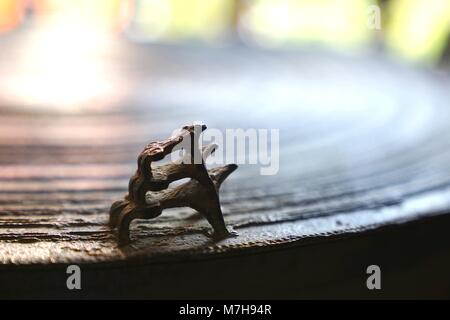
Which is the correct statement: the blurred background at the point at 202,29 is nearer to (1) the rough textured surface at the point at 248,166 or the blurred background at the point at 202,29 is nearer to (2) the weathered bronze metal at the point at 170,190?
(1) the rough textured surface at the point at 248,166

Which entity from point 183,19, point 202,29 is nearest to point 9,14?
point 183,19

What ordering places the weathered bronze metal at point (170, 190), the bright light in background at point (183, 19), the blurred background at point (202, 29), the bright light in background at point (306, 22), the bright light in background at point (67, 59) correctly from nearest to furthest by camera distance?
1. the weathered bronze metal at point (170, 190)
2. the bright light in background at point (67, 59)
3. the blurred background at point (202, 29)
4. the bright light in background at point (306, 22)
5. the bright light in background at point (183, 19)

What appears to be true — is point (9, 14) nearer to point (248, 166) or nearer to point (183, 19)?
point (183, 19)

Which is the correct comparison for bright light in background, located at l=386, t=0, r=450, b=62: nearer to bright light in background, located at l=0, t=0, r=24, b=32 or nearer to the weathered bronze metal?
the weathered bronze metal

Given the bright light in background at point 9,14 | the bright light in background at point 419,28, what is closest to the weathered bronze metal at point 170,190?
the bright light in background at point 419,28

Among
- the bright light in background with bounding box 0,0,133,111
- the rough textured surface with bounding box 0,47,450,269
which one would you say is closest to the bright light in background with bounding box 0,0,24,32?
the bright light in background with bounding box 0,0,133,111
